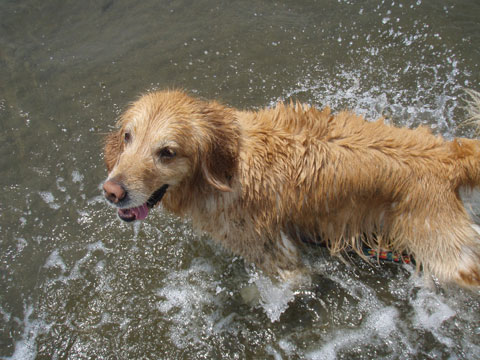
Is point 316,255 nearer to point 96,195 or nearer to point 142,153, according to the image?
point 142,153

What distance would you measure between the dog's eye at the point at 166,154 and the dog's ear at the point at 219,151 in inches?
9.5

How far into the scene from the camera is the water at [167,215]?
385cm

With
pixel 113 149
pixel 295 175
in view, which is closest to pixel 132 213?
pixel 113 149

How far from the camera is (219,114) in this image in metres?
3.19

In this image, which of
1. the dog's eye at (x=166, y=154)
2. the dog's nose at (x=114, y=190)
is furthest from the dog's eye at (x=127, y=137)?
the dog's nose at (x=114, y=190)

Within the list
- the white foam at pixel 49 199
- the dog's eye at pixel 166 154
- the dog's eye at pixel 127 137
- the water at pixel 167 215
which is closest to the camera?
the dog's eye at pixel 166 154

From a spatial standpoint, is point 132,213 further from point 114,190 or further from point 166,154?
point 166,154

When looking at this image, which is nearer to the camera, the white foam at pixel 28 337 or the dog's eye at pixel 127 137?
the dog's eye at pixel 127 137

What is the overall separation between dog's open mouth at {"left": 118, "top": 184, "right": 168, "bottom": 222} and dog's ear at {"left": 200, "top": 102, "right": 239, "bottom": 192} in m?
0.39

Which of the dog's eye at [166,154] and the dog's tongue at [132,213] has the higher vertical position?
the dog's eye at [166,154]

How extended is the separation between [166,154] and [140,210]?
536mm

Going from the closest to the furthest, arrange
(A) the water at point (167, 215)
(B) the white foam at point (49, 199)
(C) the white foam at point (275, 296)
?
1. (A) the water at point (167, 215)
2. (C) the white foam at point (275, 296)
3. (B) the white foam at point (49, 199)

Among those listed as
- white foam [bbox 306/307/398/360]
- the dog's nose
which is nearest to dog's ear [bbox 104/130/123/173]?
the dog's nose

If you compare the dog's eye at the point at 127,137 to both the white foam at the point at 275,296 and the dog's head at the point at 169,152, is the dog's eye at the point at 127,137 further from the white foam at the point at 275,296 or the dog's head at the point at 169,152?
the white foam at the point at 275,296
